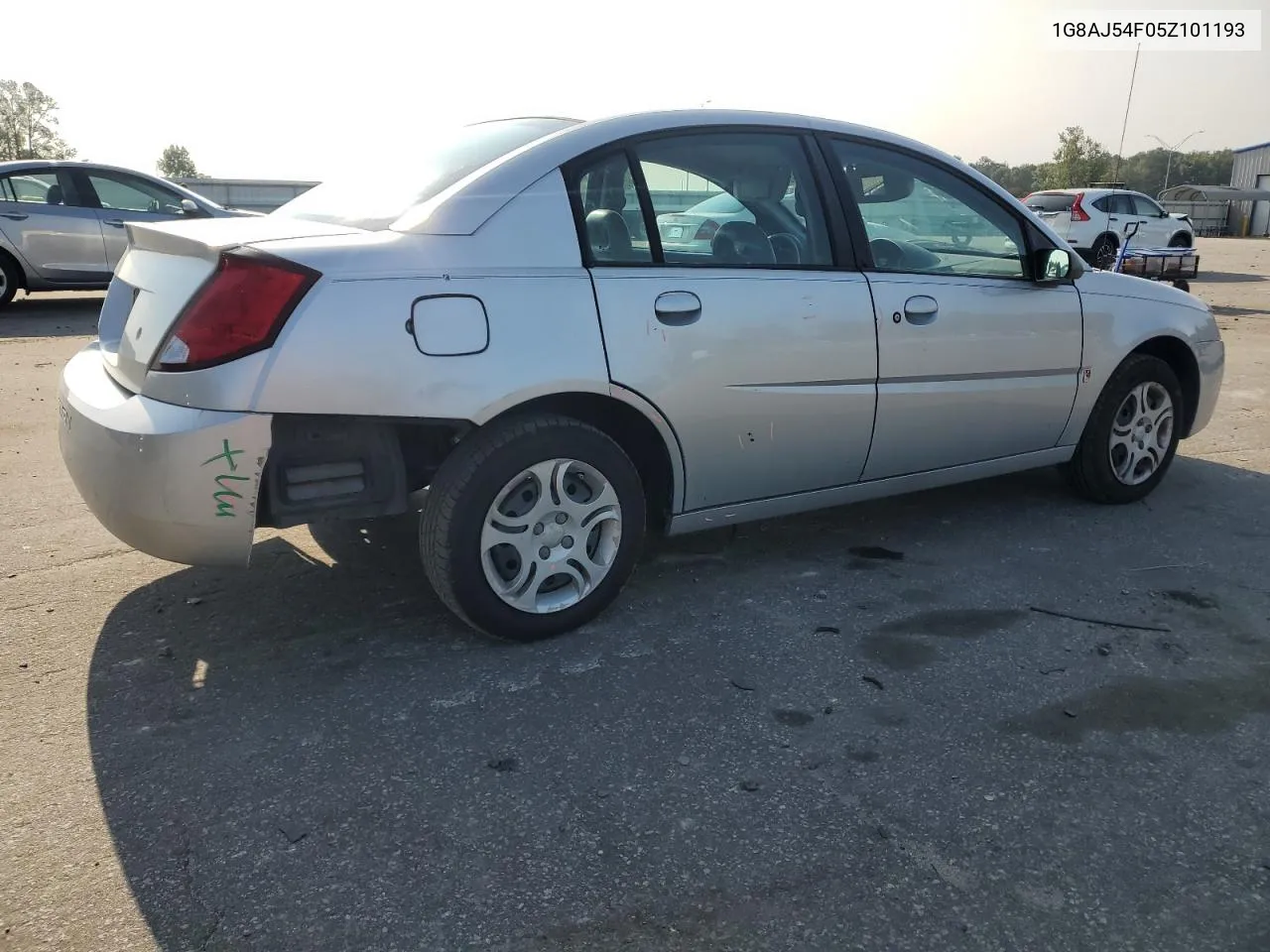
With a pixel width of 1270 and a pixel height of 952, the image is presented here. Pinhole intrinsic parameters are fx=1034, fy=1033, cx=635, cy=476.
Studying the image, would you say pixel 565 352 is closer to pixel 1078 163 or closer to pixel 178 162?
pixel 1078 163

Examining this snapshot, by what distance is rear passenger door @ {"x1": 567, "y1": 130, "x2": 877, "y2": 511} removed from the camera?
330 cm

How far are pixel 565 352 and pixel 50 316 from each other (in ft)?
34.8

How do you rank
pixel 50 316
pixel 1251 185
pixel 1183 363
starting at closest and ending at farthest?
pixel 1183 363 < pixel 50 316 < pixel 1251 185

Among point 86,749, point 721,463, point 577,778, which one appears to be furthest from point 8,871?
point 721,463

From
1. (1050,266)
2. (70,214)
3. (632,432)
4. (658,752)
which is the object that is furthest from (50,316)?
(658,752)

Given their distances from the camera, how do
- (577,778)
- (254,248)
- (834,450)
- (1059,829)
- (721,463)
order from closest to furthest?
(1059,829) < (577,778) < (254,248) < (721,463) < (834,450)

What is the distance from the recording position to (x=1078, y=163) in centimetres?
7431

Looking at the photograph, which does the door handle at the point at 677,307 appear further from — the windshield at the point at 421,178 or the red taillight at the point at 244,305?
the red taillight at the point at 244,305

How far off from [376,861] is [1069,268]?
11.8 feet

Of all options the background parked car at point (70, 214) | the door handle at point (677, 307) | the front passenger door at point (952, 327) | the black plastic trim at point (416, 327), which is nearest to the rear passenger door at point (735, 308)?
the door handle at point (677, 307)

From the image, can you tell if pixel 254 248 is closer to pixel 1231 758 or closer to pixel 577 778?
pixel 577 778

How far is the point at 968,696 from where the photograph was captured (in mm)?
3027

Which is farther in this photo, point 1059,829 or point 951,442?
point 951,442

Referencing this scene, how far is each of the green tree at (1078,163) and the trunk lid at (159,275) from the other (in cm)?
7830
